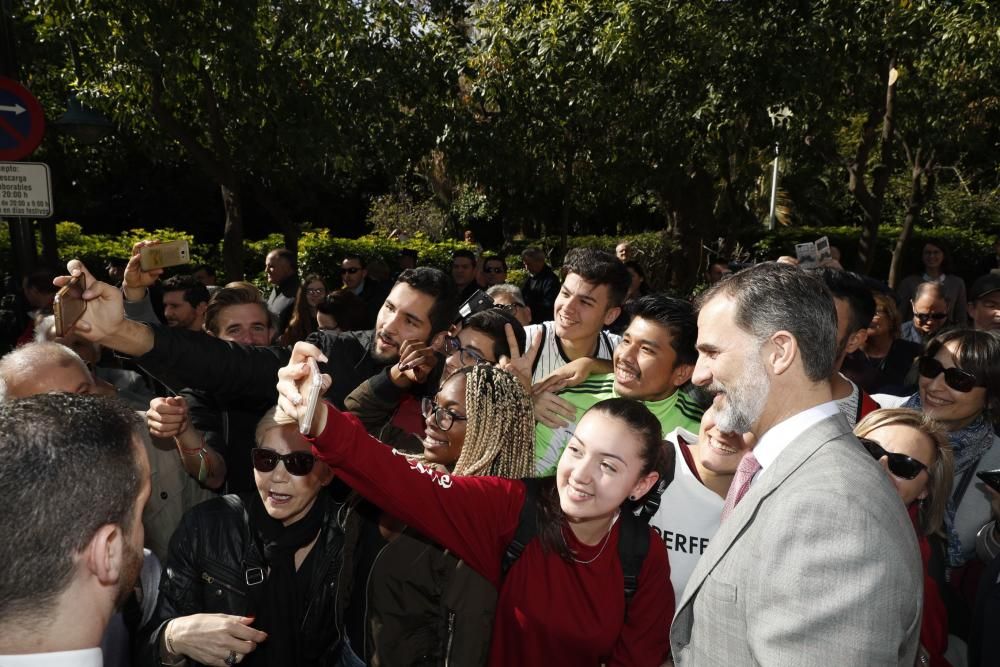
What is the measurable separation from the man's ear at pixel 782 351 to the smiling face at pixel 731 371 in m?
0.03

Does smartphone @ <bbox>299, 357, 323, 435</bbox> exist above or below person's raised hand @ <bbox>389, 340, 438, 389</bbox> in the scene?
above

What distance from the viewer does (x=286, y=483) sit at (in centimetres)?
320

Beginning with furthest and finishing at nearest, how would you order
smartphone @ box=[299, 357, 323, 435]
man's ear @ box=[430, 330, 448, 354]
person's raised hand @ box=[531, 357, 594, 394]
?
man's ear @ box=[430, 330, 448, 354] < person's raised hand @ box=[531, 357, 594, 394] < smartphone @ box=[299, 357, 323, 435]

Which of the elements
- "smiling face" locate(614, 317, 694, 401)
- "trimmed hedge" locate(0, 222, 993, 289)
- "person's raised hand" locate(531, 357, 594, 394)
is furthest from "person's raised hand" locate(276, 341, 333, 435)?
"trimmed hedge" locate(0, 222, 993, 289)

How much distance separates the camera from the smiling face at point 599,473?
2797 millimetres

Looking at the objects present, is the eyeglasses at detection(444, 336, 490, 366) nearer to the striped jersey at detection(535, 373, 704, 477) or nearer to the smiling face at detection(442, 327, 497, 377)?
the smiling face at detection(442, 327, 497, 377)

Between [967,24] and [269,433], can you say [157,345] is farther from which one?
[967,24]

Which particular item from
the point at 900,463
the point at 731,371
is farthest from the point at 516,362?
the point at 731,371

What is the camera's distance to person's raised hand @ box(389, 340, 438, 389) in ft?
12.3

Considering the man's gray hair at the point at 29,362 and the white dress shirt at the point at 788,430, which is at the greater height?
the white dress shirt at the point at 788,430

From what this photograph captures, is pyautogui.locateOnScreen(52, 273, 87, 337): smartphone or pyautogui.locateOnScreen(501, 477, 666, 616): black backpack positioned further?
pyautogui.locateOnScreen(501, 477, 666, 616): black backpack

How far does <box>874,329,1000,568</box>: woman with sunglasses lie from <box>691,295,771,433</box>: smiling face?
2163mm

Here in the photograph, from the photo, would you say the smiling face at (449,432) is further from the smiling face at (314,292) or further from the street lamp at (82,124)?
the street lamp at (82,124)

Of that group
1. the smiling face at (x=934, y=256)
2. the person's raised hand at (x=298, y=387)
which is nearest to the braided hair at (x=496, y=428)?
the person's raised hand at (x=298, y=387)
